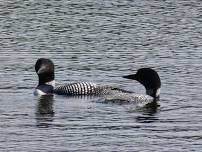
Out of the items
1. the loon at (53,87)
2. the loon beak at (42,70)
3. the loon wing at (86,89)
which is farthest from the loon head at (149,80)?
the loon beak at (42,70)

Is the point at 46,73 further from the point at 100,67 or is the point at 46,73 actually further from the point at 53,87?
the point at 100,67

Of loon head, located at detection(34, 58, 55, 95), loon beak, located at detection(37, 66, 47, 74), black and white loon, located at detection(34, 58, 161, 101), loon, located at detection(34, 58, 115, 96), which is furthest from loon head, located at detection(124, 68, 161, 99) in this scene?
loon beak, located at detection(37, 66, 47, 74)

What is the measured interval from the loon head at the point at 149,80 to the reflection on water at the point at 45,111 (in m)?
2.16

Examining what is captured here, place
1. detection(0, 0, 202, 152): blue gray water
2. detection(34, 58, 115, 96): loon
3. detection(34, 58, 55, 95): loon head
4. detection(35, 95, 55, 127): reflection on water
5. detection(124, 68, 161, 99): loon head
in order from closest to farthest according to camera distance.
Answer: detection(0, 0, 202, 152): blue gray water
detection(35, 95, 55, 127): reflection on water
detection(124, 68, 161, 99): loon head
detection(34, 58, 115, 96): loon
detection(34, 58, 55, 95): loon head

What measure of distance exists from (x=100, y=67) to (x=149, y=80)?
11.9 ft

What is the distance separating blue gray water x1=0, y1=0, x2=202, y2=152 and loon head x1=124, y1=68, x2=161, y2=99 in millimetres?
313

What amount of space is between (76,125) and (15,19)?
21304 millimetres

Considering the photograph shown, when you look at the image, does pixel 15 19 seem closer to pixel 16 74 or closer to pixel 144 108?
pixel 16 74

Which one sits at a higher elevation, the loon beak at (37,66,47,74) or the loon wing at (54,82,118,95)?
the loon beak at (37,66,47,74)

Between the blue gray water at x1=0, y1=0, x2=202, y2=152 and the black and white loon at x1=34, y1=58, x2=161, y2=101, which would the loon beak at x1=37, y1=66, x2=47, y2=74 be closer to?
the black and white loon at x1=34, y1=58, x2=161, y2=101

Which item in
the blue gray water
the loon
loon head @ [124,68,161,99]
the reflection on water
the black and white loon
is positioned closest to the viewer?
the blue gray water

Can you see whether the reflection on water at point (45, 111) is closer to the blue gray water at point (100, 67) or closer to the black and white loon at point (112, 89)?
the blue gray water at point (100, 67)

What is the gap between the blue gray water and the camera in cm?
2083

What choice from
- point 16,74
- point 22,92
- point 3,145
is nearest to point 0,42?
point 16,74
